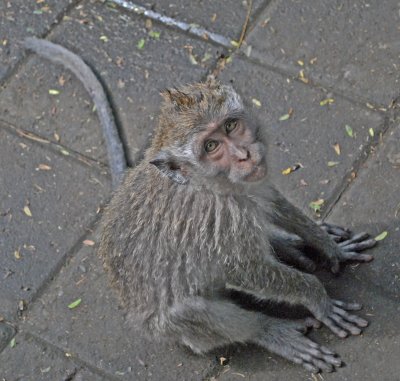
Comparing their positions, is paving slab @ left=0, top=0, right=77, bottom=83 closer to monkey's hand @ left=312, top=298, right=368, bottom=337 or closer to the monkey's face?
the monkey's face


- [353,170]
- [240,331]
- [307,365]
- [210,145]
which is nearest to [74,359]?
[240,331]

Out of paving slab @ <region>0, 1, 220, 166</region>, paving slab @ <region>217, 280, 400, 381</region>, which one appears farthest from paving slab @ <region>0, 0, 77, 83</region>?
paving slab @ <region>217, 280, 400, 381</region>

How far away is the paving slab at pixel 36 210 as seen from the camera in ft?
18.0

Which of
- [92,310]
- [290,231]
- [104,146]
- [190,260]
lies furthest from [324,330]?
[104,146]

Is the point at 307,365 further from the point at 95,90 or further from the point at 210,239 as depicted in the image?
the point at 95,90

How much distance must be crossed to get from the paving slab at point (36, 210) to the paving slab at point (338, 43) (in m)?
1.42

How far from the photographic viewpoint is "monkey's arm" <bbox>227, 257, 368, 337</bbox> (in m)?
4.69

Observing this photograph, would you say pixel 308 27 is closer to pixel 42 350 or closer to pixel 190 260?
pixel 190 260

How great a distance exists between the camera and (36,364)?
516 cm

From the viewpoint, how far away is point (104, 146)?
5.94 meters

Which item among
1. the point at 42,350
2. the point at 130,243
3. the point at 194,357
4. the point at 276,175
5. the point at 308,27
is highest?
the point at 308,27

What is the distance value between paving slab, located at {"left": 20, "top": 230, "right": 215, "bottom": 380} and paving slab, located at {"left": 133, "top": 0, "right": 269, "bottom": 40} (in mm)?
1792

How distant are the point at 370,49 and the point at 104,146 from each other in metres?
1.78

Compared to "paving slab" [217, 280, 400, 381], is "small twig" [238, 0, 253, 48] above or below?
above
